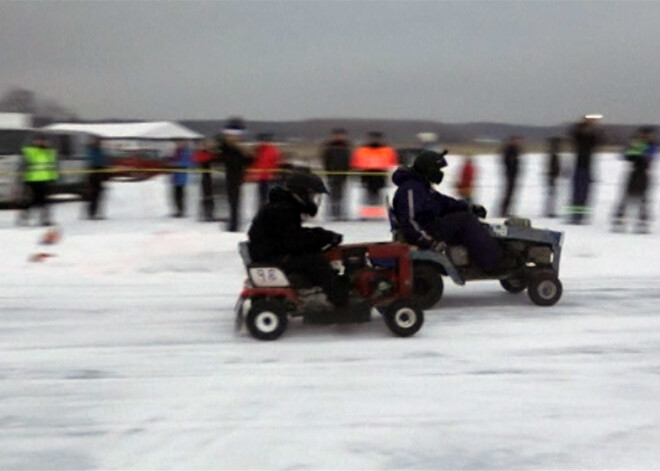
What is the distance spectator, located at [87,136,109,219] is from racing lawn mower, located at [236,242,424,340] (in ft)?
25.1

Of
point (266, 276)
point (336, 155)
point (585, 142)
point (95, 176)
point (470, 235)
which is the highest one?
point (585, 142)

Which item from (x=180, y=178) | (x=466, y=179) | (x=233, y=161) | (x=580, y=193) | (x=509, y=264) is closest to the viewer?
(x=509, y=264)

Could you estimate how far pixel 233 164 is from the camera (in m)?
11.4

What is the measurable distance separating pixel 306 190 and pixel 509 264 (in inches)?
88.5

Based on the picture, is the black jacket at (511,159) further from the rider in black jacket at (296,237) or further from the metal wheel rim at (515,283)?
the rider in black jacket at (296,237)

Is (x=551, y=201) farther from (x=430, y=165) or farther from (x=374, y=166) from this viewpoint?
(x=430, y=165)

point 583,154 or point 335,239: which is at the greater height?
point 583,154

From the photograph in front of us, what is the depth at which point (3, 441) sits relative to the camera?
425cm

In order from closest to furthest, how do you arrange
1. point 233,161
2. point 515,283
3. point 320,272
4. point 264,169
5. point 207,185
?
point 320,272, point 515,283, point 233,161, point 264,169, point 207,185

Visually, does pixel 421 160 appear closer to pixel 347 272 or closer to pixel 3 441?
pixel 347 272

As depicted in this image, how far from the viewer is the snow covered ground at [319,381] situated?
410cm

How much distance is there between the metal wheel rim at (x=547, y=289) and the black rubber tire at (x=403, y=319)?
5.07 feet

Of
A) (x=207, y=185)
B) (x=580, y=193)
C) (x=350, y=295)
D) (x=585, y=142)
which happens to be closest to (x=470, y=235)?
(x=350, y=295)

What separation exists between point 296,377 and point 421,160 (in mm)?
2567
